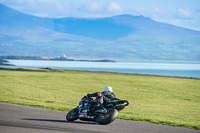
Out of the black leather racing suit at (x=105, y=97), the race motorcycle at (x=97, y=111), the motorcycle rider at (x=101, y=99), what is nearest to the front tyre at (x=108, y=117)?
the race motorcycle at (x=97, y=111)

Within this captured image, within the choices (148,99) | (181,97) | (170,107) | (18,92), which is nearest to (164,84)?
(181,97)

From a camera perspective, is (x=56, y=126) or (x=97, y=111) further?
(x=97, y=111)

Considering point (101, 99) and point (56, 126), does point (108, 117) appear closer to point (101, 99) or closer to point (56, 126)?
point (101, 99)

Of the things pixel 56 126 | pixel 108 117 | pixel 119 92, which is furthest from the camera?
pixel 119 92

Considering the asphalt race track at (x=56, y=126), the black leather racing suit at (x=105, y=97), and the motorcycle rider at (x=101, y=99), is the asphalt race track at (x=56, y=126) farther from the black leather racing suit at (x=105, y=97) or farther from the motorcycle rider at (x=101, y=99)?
the black leather racing suit at (x=105, y=97)

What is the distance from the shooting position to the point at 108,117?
12.7 meters

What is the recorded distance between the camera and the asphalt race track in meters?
11.5

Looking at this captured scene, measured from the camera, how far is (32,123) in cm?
1240

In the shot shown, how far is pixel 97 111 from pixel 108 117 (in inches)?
21.2

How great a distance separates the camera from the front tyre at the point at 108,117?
41.3 feet

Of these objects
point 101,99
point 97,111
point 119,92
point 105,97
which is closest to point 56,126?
point 97,111

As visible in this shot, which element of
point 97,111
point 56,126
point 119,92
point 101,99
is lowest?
point 56,126

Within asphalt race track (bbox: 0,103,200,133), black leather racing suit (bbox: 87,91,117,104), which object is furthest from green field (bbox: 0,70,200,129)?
black leather racing suit (bbox: 87,91,117,104)

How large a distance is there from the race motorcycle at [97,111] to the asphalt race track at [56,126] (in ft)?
0.67
